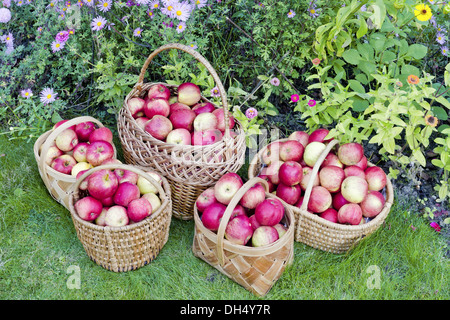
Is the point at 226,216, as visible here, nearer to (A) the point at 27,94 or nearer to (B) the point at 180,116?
(B) the point at 180,116

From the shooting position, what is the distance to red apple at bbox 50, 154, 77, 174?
239cm

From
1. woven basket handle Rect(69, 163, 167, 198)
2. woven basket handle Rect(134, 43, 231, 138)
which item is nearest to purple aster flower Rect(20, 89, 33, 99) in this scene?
woven basket handle Rect(69, 163, 167, 198)

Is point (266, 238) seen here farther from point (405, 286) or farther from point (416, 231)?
point (416, 231)

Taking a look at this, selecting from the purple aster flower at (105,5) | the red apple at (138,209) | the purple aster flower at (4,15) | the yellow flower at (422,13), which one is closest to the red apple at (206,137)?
the red apple at (138,209)

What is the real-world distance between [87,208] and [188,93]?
0.98 m

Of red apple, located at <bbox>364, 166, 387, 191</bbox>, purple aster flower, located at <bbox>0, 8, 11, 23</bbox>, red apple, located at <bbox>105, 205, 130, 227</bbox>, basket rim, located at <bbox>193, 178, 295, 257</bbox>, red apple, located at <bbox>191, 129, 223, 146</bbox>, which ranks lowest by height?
red apple, located at <bbox>364, 166, 387, 191</bbox>

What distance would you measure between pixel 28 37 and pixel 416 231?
10.5 feet

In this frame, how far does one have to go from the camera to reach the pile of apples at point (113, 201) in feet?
6.80

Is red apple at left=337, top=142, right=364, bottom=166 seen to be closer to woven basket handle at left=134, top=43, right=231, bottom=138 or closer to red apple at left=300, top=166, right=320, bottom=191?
red apple at left=300, top=166, right=320, bottom=191

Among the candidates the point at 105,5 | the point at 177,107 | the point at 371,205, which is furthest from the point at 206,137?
the point at 105,5

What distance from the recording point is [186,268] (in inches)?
88.7

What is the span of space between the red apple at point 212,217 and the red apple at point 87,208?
1.80 ft

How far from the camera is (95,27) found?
268 centimetres

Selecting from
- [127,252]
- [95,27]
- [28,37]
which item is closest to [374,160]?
[127,252]
